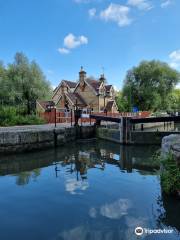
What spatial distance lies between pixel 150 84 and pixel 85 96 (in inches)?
521

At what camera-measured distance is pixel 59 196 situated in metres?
6.31

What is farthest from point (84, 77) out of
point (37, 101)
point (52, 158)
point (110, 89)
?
point (52, 158)

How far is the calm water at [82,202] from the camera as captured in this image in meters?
4.50

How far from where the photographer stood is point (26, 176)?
8.44m

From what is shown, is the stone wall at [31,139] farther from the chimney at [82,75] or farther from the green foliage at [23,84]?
the chimney at [82,75]

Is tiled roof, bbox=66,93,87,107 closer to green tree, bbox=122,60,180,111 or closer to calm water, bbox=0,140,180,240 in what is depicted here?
green tree, bbox=122,60,180,111

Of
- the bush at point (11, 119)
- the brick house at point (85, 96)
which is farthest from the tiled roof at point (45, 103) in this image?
the bush at point (11, 119)

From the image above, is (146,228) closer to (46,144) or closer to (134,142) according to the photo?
(46,144)

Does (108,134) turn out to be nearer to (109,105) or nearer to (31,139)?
(31,139)

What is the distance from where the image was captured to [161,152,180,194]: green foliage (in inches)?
209

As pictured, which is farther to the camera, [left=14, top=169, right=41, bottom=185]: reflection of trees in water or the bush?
the bush

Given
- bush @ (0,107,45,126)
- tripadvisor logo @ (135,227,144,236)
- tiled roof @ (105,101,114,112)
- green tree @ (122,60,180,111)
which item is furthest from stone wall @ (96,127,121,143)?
green tree @ (122,60,180,111)

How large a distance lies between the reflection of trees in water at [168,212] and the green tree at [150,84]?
41686mm

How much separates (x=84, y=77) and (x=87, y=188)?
37.1 metres
